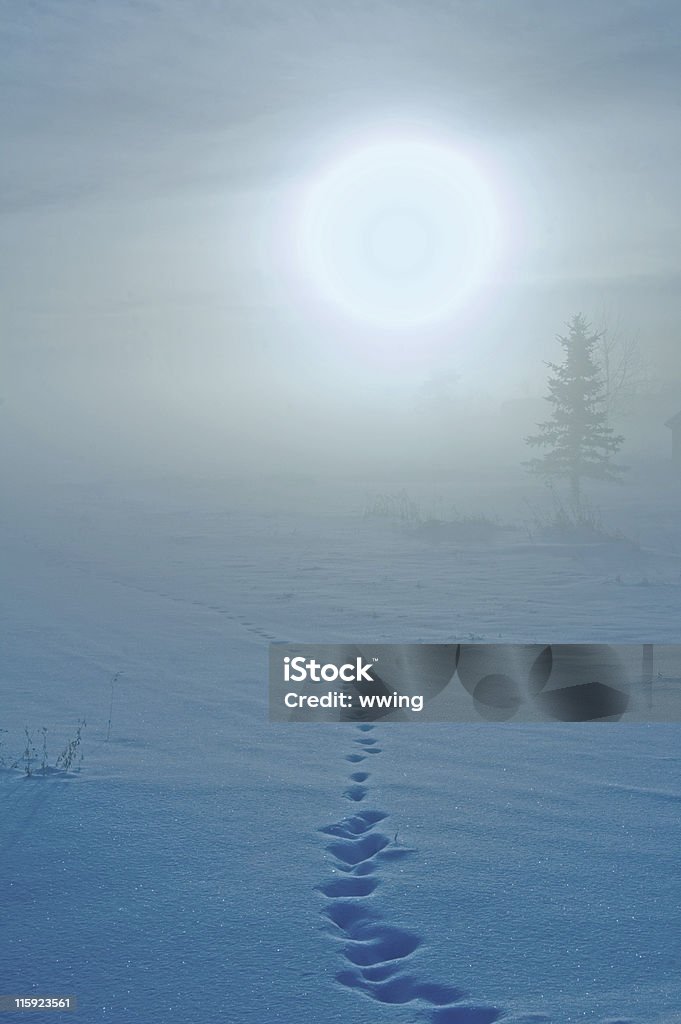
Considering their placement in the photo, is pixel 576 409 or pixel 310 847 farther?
pixel 576 409

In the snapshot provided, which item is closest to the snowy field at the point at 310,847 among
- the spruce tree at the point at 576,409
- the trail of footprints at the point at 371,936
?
the trail of footprints at the point at 371,936

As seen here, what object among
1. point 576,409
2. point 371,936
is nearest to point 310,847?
point 371,936

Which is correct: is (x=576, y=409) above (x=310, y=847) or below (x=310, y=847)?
above

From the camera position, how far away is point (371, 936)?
4.12m

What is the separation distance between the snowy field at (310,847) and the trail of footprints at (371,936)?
0.01 meters

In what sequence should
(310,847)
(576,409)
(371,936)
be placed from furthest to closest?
(576,409), (310,847), (371,936)

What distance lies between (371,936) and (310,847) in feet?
3.12

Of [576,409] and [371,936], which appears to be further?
[576,409]

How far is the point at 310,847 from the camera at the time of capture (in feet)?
16.5

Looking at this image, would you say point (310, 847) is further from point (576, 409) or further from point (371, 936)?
point (576, 409)

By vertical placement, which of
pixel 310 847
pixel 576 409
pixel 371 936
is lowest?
pixel 371 936

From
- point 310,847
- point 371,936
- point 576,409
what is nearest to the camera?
point 371,936

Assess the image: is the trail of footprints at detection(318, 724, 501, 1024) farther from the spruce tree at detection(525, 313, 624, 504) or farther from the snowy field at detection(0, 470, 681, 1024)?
the spruce tree at detection(525, 313, 624, 504)

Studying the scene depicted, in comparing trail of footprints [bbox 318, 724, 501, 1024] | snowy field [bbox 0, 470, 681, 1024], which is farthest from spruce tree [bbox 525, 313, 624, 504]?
trail of footprints [bbox 318, 724, 501, 1024]
